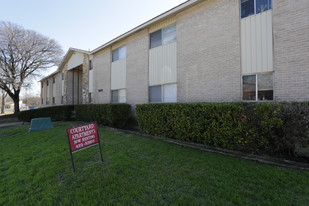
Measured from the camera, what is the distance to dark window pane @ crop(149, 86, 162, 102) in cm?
860

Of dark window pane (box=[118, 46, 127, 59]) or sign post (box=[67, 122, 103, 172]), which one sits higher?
dark window pane (box=[118, 46, 127, 59])

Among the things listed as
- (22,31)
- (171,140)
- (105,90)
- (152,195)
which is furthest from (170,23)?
(22,31)

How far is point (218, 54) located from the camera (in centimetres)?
630

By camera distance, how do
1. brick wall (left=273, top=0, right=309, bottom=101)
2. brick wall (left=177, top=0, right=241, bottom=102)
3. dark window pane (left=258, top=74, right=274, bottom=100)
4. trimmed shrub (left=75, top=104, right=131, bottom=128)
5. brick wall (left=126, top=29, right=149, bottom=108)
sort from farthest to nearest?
brick wall (left=126, top=29, right=149, bottom=108)
trimmed shrub (left=75, top=104, right=131, bottom=128)
brick wall (left=177, top=0, right=241, bottom=102)
dark window pane (left=258, top=74, right=274, bottom=100)
brick wall (left=273, top=0, right=309, bottom=101)

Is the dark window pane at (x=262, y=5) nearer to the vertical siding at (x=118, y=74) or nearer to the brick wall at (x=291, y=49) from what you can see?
the brick wall at (x=291, y=49)

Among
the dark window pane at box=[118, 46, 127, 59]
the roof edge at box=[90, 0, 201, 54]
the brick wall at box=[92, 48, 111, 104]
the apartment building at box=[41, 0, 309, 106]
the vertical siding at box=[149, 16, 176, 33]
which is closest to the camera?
the apartment building at box=[41, 0, 309, 106]

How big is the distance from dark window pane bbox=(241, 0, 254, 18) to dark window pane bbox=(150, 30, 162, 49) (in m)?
4.25

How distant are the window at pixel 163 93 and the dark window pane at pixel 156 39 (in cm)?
256

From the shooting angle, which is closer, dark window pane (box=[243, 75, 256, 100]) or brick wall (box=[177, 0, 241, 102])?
dark window pane (box=[243, 75, 256, 100])

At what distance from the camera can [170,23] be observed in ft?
26.8

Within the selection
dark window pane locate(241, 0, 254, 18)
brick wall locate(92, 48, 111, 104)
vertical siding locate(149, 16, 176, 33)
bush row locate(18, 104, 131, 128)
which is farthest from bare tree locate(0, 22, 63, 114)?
dark window pane locate(241, 0, 254, 18)

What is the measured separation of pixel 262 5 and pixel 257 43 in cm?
140

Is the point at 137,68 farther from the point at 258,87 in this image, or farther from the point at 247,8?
the point at 258,87

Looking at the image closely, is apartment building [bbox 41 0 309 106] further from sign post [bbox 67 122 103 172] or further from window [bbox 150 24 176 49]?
sign post [bbox 67 122 103 172]
